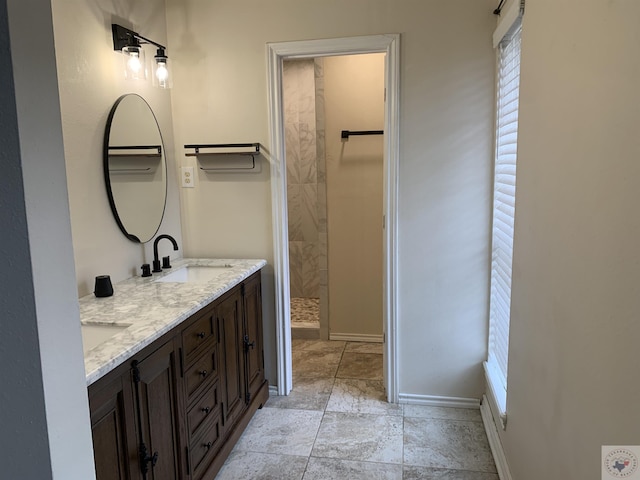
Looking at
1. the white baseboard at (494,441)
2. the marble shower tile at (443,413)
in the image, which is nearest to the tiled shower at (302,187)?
the marble shower tile at (443,413)

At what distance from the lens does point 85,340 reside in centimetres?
166

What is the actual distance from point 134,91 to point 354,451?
2.21 m

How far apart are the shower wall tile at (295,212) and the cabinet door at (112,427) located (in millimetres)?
3461

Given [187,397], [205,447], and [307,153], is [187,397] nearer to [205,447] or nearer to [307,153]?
[205,447]

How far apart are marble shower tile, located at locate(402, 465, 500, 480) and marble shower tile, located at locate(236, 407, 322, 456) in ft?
1.73

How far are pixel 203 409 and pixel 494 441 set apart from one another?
145cm

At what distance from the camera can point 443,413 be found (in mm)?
2729

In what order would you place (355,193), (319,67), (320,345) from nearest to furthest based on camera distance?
(319,67) < (355,193) < (320,345)

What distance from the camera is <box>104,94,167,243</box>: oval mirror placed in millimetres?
2211

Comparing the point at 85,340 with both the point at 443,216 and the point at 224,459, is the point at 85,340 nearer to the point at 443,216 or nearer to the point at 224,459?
the point at 224,459

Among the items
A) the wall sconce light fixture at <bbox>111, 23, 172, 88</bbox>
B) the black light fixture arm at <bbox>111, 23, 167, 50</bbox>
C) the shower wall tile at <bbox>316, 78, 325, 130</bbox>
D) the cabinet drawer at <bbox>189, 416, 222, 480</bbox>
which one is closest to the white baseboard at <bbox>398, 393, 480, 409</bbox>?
the cabinet drawer at <bbox>189, 416, 222, 480</bbox>

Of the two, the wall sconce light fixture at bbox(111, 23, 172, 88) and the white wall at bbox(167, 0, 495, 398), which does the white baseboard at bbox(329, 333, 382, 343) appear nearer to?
the white wall at bbox(167, 0, 495, 398)

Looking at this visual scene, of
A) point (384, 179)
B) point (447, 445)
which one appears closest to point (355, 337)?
point (447, 445)

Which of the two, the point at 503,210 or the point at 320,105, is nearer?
the point at 503,210
